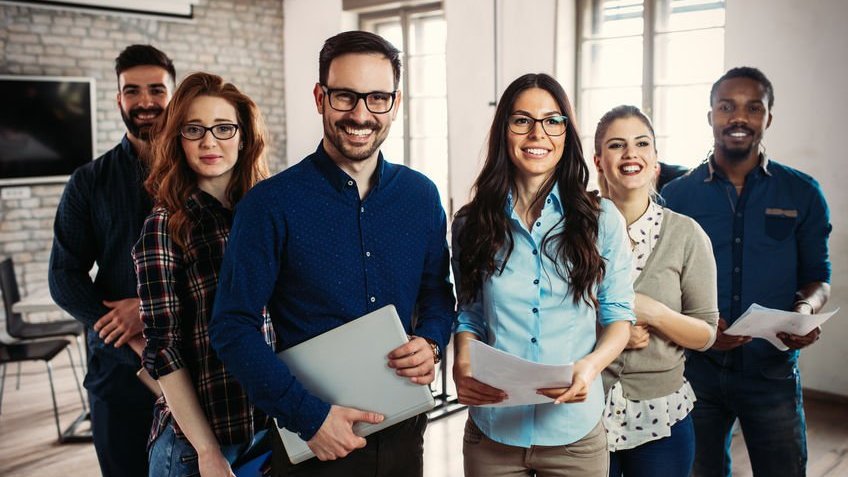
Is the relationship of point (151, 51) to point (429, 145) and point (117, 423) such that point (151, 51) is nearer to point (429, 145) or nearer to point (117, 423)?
point (117, 423)

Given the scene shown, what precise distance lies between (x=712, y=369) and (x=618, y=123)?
867 mm

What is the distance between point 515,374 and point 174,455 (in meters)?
0.81

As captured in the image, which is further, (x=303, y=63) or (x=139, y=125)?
(x=303, y=63)

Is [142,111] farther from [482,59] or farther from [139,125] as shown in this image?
[482,59]

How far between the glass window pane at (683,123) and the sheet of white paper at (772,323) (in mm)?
3251

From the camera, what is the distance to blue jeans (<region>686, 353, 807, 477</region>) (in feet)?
7.34

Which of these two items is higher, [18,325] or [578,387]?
[578,387]

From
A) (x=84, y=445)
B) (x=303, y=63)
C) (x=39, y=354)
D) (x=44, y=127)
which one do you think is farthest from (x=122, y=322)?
(x=303, y=63)

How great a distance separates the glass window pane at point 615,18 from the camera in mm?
5461

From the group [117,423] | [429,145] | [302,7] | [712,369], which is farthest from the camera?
[302,7]

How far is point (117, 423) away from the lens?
216cm

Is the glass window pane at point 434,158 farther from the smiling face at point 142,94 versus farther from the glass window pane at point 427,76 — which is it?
the smiling face at point 142,94

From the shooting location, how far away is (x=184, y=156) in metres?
1.80

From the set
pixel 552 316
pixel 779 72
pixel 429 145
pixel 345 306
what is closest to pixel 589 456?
pixel 552 316
